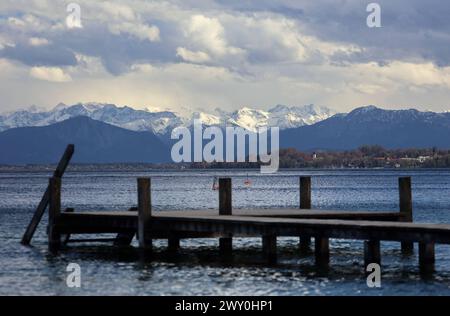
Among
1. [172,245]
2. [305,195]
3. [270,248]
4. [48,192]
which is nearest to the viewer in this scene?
[270,248]

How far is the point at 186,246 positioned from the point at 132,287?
1418 centimetres

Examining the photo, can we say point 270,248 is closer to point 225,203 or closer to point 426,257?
point 225,203

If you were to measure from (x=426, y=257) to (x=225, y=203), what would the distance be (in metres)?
9.32

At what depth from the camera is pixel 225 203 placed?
42.1m

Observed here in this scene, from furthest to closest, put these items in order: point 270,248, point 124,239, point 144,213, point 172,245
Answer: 1. point 124,239
2. point 172,245
3. point 144,213
4. point 270,248

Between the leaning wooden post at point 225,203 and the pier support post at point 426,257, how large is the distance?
8680 mm

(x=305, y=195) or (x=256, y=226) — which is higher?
(x=305, y=195)

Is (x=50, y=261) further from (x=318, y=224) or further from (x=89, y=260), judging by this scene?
(x=318, y=224)

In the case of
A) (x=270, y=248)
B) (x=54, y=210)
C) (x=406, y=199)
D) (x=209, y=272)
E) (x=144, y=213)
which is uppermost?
(x=406, y=199)

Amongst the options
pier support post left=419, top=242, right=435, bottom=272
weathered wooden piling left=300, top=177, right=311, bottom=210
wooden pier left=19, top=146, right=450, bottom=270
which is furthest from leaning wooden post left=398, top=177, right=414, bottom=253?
pier support post left=419, top=242, right=435, bottom=272

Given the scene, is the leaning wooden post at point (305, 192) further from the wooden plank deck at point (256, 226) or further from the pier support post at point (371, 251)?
the pier support post at point (371, 251)

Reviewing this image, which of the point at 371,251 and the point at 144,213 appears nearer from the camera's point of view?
the point at 371,251

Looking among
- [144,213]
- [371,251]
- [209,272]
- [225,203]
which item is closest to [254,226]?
[209,272]
